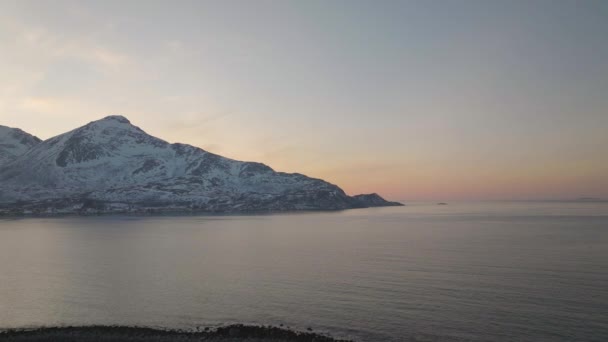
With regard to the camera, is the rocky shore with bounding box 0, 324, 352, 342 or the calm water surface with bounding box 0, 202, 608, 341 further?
the calm water surface with bounding box 0, 202, 608, 341

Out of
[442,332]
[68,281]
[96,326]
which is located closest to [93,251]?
[68,281]

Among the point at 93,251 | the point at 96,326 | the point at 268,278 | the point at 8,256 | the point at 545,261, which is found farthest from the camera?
the point at 93,251

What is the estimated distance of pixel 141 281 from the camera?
240 ft

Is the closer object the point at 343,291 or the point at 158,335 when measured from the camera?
the point at 158,335

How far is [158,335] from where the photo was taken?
41781 millimetres

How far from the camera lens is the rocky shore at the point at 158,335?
1586 inches

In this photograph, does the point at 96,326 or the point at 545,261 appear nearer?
the point at 96,326

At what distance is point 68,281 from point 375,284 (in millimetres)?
52875

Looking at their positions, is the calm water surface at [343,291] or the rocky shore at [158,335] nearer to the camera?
the rocky shore at [158,335]

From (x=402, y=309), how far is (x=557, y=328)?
51.8 feet

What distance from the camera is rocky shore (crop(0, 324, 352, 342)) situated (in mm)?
40297

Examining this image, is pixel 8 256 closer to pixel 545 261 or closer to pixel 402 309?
pixel 402 309

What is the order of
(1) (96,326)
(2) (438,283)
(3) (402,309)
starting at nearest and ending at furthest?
1. (1) (96,326)
2. (3) (402,309)
3. (2) (438,283)

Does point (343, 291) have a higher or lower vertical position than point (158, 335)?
higher
